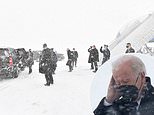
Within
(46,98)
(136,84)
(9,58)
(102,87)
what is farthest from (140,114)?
(9,58)

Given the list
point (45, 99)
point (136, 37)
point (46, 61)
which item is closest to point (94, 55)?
point (46, 61)

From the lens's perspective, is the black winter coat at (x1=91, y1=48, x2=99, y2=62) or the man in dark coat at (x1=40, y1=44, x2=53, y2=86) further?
the black winter coat at (x1=91, y1=48, x2=99, y2=62)

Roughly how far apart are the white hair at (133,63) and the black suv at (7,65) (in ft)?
62.3

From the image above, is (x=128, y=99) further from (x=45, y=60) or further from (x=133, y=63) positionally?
(x=45, y=60)

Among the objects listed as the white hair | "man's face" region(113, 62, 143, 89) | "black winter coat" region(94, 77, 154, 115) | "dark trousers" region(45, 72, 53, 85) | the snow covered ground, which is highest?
the white hair

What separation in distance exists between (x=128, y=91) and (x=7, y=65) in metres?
19.5

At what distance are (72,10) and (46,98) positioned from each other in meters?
109

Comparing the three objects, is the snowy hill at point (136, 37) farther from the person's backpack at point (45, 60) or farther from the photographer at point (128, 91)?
the photographer at point (128, 91)

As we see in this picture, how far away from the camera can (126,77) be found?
2.49 m

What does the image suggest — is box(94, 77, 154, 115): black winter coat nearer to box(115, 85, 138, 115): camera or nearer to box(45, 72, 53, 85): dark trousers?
box(115, 85, 138, 115): camera

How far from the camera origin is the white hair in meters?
2.50

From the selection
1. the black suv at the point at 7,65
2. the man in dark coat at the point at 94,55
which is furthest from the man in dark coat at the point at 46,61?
the man in dark coat at the point at 94,55

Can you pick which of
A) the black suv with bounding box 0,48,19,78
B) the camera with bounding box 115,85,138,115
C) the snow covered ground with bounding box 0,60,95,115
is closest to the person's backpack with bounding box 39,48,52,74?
the snow covered ground with bounding box 0,60,95,115

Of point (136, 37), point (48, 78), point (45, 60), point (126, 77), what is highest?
point (136, 37)
